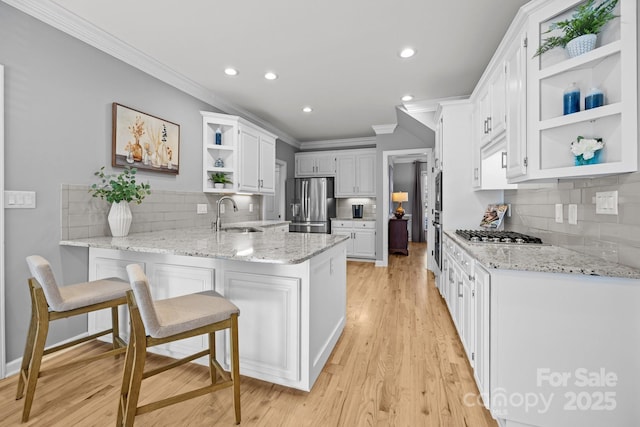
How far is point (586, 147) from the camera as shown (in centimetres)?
140

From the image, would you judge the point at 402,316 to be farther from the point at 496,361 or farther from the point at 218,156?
the point at 218,156

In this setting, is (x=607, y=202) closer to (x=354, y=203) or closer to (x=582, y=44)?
(x=582, y=44)

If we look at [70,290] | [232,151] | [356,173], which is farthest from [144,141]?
[356,173]

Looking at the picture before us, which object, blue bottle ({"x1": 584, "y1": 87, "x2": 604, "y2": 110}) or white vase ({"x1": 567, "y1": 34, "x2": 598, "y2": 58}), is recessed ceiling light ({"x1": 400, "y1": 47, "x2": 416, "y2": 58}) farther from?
blue bottle ({"x1": 584, "y1": 87, "x2": 604, "y2": 110})

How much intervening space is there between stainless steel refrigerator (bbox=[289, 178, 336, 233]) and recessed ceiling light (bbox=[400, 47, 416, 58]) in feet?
10.4

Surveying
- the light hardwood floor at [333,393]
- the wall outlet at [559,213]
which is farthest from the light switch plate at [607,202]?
the light hardwood floor at [333,393]

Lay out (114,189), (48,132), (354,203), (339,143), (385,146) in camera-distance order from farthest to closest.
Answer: (354,203) < (339,143) < (385,146) < (114,189) < (48,132)

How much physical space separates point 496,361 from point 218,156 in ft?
11.8

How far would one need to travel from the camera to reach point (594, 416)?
1266 millimetres

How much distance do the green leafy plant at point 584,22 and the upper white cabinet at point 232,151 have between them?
10.4 feet

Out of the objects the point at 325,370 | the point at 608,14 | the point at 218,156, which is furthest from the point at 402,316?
the point at 218,156

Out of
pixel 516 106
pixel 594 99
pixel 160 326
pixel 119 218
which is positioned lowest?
pixel 160 326

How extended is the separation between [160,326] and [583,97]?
7.56 ft

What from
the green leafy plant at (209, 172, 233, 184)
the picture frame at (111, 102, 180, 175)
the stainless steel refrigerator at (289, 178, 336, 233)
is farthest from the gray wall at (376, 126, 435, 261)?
the picture frame at (111, 102, 180, 175)
